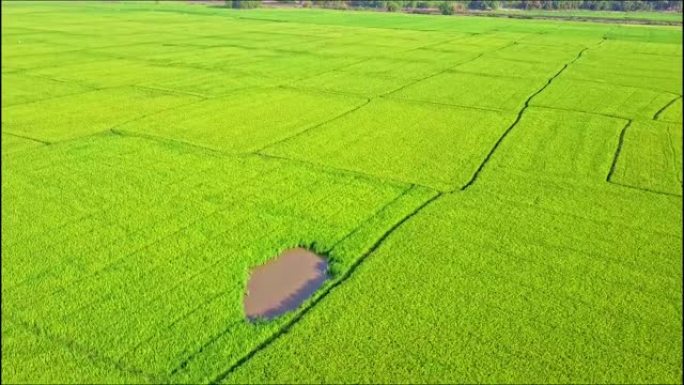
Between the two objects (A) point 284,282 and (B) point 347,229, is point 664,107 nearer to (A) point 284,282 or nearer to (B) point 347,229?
(B) point 347,229

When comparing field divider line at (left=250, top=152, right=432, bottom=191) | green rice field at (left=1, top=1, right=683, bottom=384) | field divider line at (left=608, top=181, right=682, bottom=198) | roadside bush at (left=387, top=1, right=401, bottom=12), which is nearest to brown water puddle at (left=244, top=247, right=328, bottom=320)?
green rice field at (left=1, top=1, right=683, bottom=384)

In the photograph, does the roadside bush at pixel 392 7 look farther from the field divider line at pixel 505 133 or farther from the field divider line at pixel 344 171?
the field divider line at pixel 344 171

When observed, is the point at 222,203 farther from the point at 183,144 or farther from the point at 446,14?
the point at 446,14

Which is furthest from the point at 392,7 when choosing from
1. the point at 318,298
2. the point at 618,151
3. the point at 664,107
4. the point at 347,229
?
the point at 318,298

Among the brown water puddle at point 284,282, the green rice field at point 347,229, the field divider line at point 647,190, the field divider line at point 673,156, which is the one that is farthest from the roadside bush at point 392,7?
the brown water puddle at point 284,282

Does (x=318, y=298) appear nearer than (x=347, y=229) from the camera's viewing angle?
Yes
